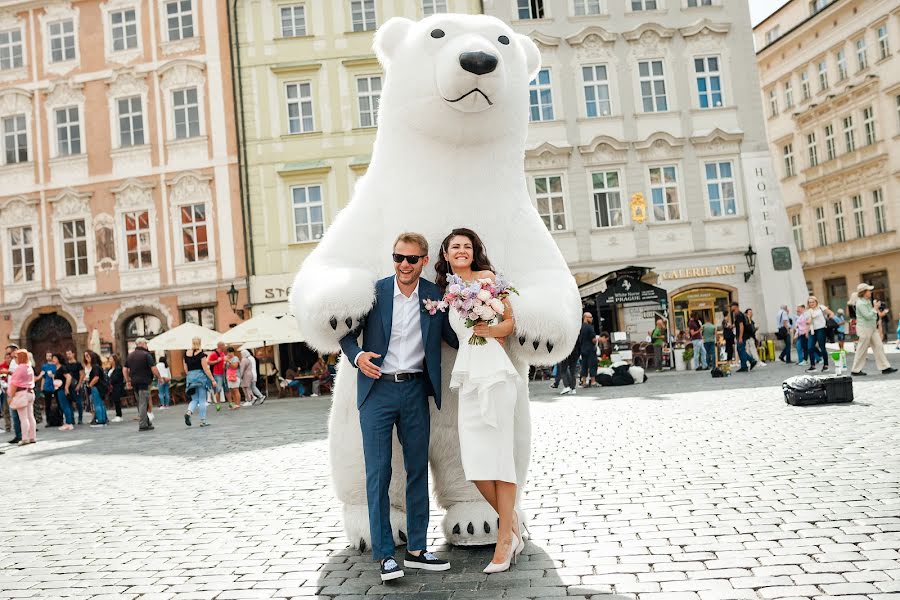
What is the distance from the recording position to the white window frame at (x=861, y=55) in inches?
1179

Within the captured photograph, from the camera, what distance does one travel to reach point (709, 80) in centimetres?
2317

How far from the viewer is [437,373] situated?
142 inches

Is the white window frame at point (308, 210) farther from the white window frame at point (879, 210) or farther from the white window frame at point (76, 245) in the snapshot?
the white window frame at point (879, 210)

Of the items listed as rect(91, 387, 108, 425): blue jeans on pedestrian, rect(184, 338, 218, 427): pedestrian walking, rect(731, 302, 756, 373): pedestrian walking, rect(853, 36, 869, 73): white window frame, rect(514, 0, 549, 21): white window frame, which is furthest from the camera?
rect(853, 36, 869, 73): white window frame

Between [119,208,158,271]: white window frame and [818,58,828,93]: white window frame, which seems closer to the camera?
[119,208,158,271]: white window frame

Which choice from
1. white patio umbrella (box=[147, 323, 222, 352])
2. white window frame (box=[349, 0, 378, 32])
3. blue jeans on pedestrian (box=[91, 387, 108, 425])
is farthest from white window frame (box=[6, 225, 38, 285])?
white window frame (box=[349, 0, 378, 32])

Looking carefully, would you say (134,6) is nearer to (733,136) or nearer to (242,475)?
(733,136)

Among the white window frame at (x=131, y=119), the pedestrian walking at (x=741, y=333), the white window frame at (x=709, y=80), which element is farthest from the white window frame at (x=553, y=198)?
the white window frame at (x=131, y=119)

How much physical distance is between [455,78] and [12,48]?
25.3m

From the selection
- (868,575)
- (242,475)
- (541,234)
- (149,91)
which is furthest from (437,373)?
(149,91)

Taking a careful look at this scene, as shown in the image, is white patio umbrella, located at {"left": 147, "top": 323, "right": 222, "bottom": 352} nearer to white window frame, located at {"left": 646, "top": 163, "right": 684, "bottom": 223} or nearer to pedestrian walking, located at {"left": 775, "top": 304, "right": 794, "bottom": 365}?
white window frame, located at {"left": 646, "top": 163, "right": 684, "bottom": 223}

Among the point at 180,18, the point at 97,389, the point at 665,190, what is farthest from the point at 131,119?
the point at 665,190

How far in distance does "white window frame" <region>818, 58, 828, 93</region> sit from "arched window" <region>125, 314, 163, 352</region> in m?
26.6

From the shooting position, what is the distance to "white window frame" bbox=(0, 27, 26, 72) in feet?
79.6
